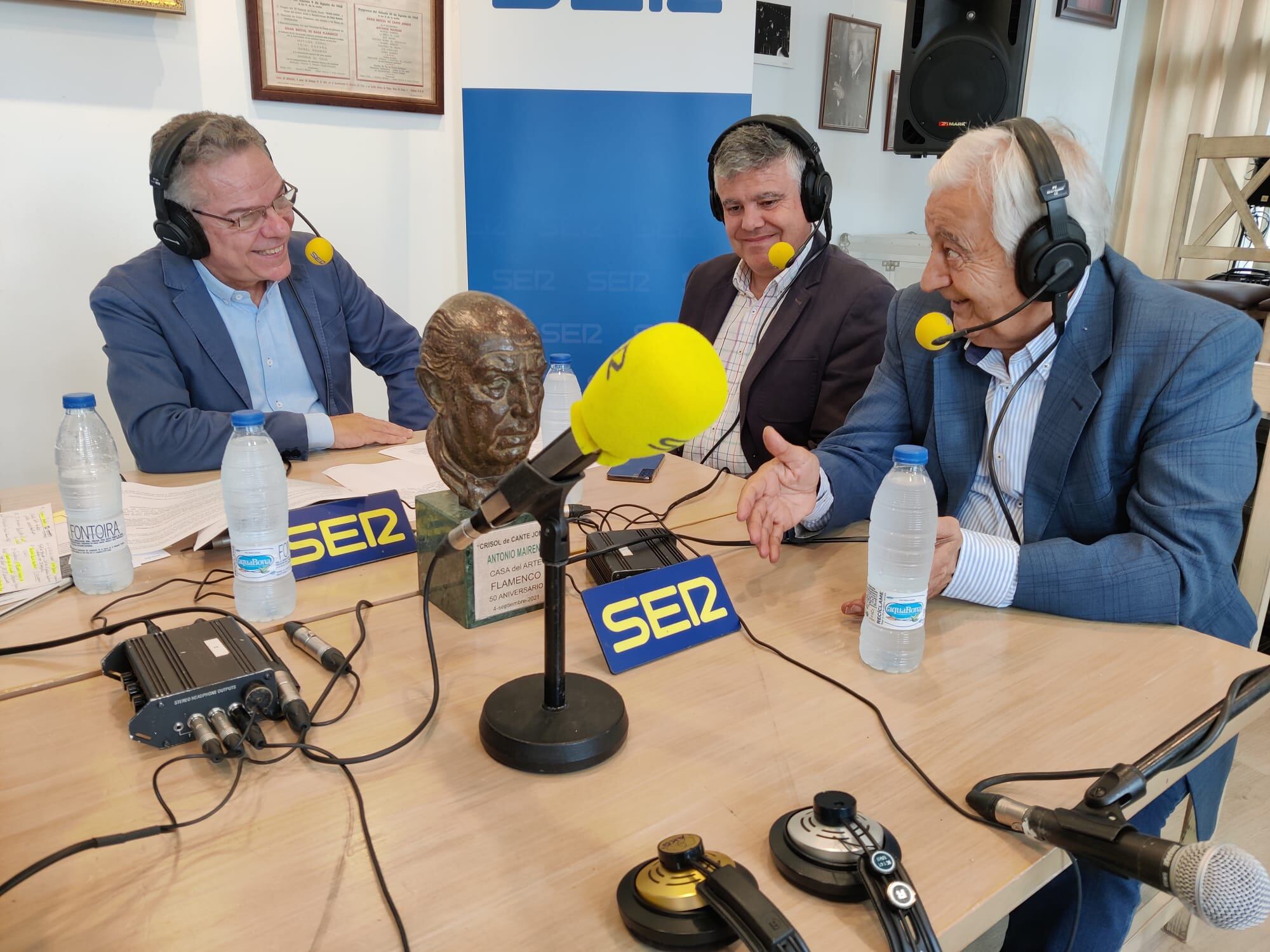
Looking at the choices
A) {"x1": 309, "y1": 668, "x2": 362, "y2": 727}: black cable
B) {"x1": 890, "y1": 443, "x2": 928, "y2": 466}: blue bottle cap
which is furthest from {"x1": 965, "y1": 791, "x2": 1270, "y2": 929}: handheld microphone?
{"x1": 309, "y1": 668, "x2": 362, "y2": 727}: black cable

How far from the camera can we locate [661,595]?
3.39 feet

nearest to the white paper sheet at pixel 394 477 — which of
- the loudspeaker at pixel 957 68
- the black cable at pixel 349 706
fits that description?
the black cable at pixel 349 706

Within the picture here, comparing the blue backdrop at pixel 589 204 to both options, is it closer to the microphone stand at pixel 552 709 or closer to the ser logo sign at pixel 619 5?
the ser logo sign at pixel 619 5

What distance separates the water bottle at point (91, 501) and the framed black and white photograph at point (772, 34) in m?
3.00

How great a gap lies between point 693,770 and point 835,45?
364cm

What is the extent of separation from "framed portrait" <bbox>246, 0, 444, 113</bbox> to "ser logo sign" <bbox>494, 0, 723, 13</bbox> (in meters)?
0.34

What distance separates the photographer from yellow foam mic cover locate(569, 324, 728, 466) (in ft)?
1.91

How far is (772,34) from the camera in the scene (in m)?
3.46

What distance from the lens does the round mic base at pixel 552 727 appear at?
0.78m

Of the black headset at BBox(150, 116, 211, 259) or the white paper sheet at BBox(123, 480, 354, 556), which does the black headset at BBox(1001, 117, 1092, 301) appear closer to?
the white paper sheet at BBox(123, 480, 354, 556)

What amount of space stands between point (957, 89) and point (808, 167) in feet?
4.30

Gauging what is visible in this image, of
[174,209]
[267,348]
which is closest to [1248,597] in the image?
[267,348]

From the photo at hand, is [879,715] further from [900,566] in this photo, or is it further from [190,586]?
[190,586]

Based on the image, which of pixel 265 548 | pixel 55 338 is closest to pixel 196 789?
pixel 265 548
